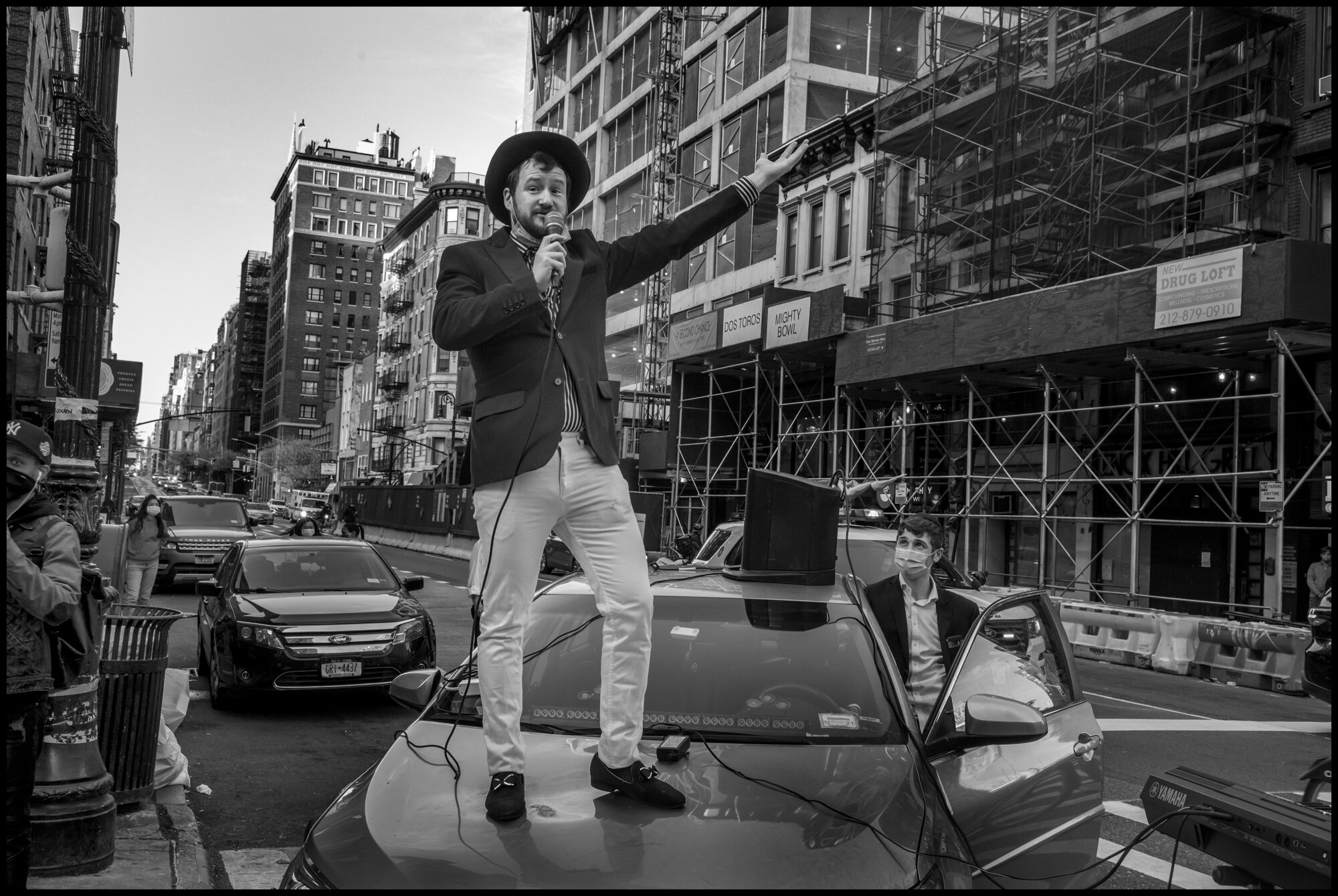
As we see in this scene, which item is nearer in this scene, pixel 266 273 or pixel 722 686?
pixel 722 686

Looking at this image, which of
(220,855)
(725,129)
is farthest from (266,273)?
(220,855)

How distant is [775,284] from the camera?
3541 centimetres

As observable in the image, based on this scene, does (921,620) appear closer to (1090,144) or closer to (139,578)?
(139,578)

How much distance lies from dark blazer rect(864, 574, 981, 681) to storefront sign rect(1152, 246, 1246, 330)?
47.3 feet

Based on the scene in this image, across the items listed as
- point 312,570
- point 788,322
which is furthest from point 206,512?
point 788,322

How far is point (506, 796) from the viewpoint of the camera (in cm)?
304

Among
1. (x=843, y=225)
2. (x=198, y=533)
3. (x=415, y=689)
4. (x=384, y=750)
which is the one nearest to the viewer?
(x=415, y=689)

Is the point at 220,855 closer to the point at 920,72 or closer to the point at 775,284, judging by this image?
the point at 775,284

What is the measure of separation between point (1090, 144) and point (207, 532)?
19.3 meters

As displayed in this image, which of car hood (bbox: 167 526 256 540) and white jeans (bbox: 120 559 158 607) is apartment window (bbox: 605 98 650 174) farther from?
white jeans (bbox: 120 559 158 607)

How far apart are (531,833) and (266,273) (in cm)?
18239

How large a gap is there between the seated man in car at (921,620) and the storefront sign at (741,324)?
24.8 m

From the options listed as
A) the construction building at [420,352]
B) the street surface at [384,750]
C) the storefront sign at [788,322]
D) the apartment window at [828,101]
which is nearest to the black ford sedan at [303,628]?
the street surface at [384,750]

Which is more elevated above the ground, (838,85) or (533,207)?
(838,85)
